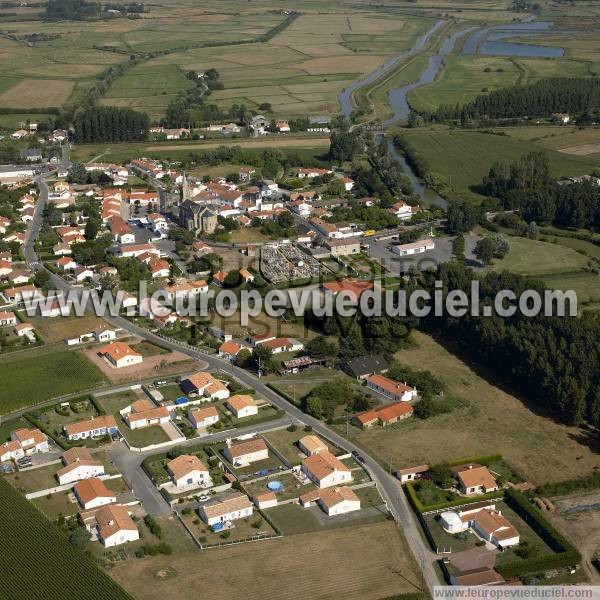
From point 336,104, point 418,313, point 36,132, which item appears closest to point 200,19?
point 336,104

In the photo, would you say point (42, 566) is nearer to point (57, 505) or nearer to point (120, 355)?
point (57, 505)

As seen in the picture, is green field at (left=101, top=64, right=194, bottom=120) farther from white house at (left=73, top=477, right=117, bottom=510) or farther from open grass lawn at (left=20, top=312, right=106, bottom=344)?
white house at (left=73, top=477, right=117, bottom=510)

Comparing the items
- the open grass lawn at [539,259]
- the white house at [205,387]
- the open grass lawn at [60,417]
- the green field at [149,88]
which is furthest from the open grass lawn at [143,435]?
the green field at [149,88]

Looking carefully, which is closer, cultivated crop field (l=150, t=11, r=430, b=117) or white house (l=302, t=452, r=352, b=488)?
white house (l=302, t=452, r=352, b=488)

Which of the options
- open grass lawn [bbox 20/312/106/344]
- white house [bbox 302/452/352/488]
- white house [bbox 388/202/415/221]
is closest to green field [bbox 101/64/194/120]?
white house [bbox 388/202/415/221]

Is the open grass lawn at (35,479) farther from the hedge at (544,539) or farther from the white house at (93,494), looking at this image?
the hedge at (544,539)
